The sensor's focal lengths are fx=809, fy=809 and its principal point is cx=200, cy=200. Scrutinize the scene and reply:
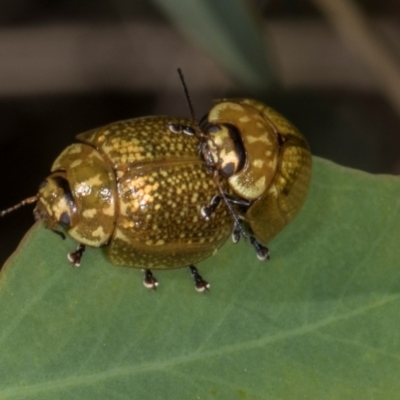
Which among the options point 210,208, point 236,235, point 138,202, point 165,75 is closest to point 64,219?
point 138,202

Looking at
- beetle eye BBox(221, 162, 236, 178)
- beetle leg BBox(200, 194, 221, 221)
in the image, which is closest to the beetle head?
beetle leg BBox(200, 194, 221, 221)

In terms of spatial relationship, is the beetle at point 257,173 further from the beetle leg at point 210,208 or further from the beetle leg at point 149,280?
the beetle leg at point 149,280

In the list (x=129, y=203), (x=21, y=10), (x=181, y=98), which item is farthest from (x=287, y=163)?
(x=21, y=10)

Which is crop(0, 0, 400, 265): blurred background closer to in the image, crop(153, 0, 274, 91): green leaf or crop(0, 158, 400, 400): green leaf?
crop(153, 0, 274, 91): green leaf

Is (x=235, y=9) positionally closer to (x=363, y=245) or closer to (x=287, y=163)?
(x=287, y=163)

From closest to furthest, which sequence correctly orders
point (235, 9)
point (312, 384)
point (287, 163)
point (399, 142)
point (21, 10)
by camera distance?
point (312, 384) < point (287, 163) < point (235, 9) < point (21, 10) < point (399, 142)

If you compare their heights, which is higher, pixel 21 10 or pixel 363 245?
pixel 21 10
